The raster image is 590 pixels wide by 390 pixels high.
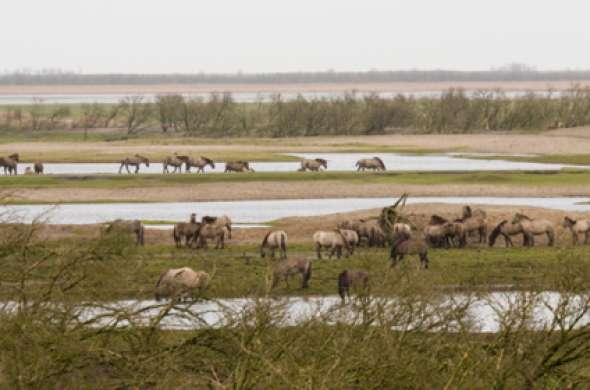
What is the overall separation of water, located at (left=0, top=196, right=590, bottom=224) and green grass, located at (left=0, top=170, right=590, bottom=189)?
4171mm

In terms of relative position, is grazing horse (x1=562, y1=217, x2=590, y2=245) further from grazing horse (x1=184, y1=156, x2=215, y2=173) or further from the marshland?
grazing horse (x1=184, y1=156, x2=215, y2=173)

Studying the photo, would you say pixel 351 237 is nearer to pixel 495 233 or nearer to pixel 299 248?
pixel 299 248

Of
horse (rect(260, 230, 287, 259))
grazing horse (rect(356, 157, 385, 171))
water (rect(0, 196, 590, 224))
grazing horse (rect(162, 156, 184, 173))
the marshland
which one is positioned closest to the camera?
the marshland

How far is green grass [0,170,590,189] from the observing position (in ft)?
166

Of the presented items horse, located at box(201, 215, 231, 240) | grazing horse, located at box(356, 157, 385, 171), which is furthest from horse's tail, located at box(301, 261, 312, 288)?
grazing horse, located at box(356, 157, 385, 171)

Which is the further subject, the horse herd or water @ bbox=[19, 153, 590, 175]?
water @ bbox=[19, 153, 590, 175]

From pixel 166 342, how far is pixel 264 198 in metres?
33.0

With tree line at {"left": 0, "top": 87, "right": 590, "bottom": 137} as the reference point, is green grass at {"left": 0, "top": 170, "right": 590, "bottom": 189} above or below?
above

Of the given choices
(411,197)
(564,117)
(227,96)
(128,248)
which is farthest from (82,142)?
(128,248)

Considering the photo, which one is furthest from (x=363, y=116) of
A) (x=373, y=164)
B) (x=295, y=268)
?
(x=295, y=268)

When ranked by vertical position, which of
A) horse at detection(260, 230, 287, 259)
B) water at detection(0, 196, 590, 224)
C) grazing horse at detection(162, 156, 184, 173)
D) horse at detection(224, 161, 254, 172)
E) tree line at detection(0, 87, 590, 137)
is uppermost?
horse at detection(260, 230, 287, 259)

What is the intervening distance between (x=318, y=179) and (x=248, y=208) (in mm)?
8287

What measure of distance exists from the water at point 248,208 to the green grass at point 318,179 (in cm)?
417

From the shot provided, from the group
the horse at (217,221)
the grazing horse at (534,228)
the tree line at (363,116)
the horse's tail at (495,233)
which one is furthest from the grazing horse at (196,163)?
the tree line at (363,116)
